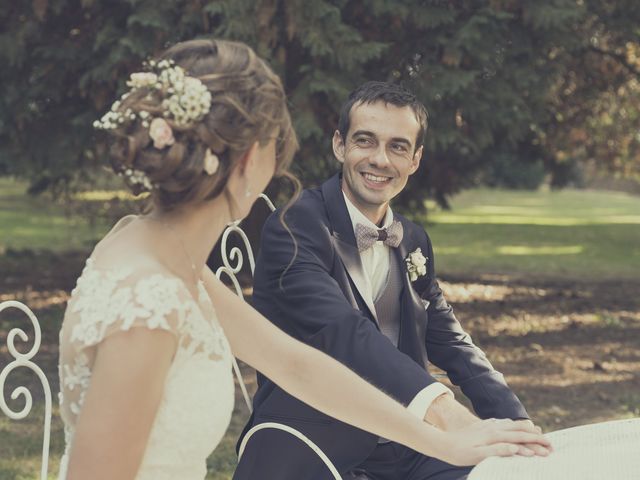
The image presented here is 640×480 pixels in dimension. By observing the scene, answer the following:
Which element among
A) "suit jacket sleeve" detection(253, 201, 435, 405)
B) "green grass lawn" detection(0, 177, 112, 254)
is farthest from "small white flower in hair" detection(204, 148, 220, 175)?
"green grass lawn" detection(0, 177, 112, 254)

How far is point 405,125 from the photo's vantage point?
11.7ft

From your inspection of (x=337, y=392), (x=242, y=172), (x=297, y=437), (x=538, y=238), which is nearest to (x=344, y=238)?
(x=297, y=437)

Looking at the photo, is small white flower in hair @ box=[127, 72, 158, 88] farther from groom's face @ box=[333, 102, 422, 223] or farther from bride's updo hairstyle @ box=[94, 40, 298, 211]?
groom's face @ box=[333, 102, 422, 223]

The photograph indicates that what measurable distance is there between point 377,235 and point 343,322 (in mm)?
492

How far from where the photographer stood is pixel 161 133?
1989 millimetres

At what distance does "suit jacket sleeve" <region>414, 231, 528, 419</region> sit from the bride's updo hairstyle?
1396mm

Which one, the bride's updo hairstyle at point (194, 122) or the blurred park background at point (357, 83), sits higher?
the bride's updo hairstyle at point (194, 122)

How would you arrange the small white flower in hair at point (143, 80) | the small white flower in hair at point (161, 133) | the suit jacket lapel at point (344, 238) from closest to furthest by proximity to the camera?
the small white flower in hair at point (161, 133), the small white flower in hair at point (143, 80), the suit jacket lapel at point (344, 238)

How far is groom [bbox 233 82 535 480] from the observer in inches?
116

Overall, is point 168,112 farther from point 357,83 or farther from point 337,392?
point 357,83

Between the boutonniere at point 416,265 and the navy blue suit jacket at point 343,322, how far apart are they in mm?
22

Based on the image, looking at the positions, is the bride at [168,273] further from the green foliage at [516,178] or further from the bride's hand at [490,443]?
the green foliage at [516,178]

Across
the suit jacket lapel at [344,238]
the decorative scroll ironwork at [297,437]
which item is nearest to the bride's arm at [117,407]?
the decorative scroll ironwork at [297,437]

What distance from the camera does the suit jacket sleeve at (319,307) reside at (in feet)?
9.22
